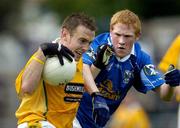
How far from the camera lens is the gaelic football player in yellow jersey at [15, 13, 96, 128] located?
1140 centimetres

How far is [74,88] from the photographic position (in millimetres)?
11906

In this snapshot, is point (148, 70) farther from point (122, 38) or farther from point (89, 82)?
point (89, 82)

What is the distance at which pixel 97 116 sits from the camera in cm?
1178

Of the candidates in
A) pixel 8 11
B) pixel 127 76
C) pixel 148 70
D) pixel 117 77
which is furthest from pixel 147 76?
pixel 8 11

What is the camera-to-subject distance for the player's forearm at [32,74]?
11.2 m

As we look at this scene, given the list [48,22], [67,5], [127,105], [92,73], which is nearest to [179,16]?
[67,5]

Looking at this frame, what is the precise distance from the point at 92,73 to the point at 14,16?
72.1ft

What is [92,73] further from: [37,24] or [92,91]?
[37,24]

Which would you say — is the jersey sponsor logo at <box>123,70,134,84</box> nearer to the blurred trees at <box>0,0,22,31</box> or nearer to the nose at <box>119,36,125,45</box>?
the nose at <box>119,36,125,45</box>

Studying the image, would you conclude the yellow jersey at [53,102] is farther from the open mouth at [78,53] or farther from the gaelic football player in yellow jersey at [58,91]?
the open mouth at [78,53]

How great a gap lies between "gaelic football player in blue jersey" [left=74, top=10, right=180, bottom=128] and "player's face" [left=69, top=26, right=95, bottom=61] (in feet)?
1.05

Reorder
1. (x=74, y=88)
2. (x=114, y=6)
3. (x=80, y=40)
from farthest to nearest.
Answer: (x=114, y=6), (x=74, y=88), (x=80, y=40)

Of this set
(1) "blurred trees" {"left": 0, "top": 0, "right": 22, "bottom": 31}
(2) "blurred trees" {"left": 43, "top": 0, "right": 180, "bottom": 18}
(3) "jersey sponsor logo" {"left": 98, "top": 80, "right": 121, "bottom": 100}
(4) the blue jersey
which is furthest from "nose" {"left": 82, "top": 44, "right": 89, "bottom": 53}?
(1) "blurred trees" {"left": 0, "top": 0, "right": 22, "bottom": 31}

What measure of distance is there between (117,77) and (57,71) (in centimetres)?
147
